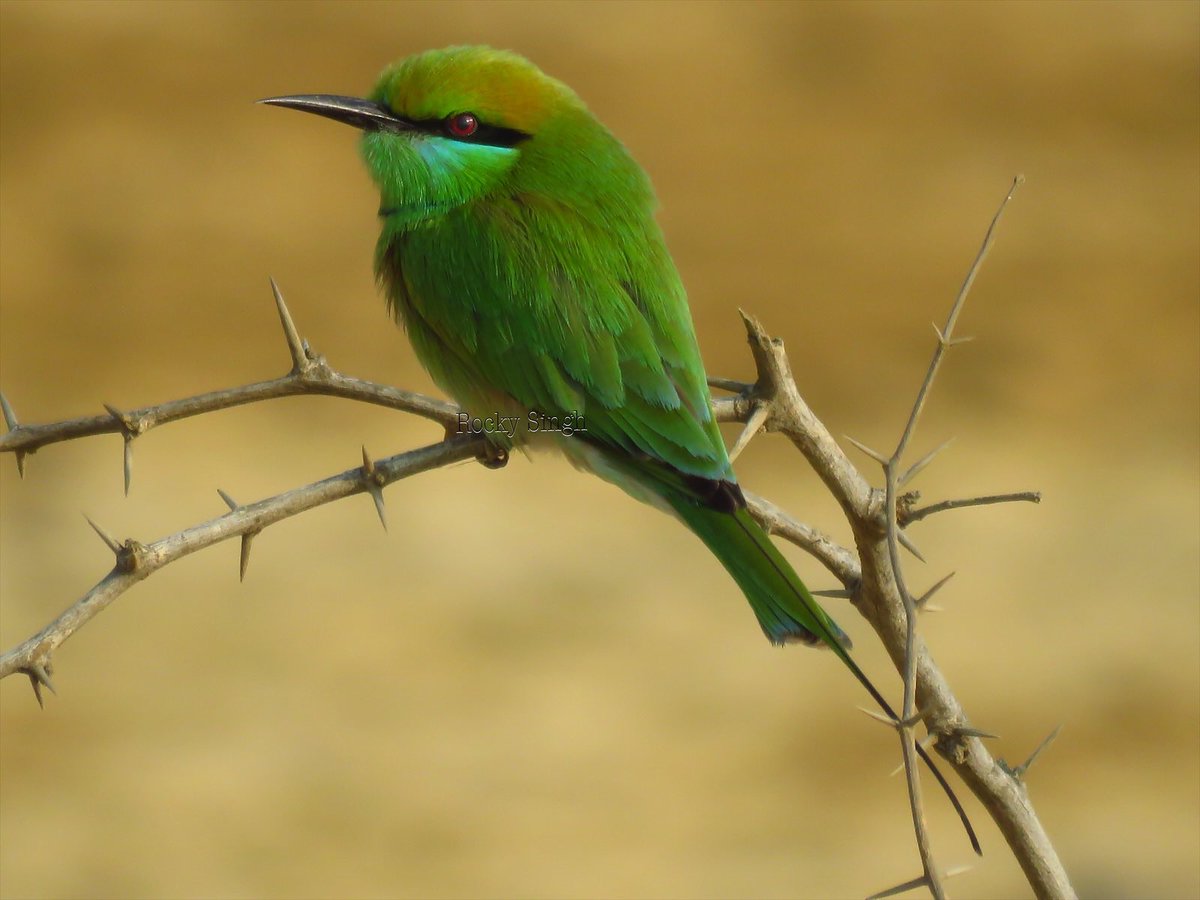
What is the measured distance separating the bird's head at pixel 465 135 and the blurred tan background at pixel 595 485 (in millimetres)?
2090

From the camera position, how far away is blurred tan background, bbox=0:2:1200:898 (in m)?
3.68

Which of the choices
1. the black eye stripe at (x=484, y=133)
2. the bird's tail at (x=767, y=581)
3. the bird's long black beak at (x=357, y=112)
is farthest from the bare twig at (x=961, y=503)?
A: the bird's long black beak at (x=357, y=112)

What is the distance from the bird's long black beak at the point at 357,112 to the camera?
1.83 metres

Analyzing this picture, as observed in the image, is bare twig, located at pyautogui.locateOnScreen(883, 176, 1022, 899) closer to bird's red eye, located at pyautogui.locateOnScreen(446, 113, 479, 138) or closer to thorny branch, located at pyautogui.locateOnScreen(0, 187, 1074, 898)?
thorny branch, located at pyautogui.locateOnScreen(0, 187, 1074, 898)

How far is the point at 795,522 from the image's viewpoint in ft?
4.75

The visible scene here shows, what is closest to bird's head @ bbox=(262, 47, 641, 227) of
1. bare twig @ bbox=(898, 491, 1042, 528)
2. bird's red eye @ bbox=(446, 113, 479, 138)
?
bird's red eye @ bbox=(446, 113, 479, 138)

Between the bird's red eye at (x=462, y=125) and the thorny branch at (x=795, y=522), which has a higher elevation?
the bird's red eye at (x=462, y=125)

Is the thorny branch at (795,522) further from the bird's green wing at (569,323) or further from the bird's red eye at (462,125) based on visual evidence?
the bird's red eye at (462,125)

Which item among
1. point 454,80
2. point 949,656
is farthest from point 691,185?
point 454,80

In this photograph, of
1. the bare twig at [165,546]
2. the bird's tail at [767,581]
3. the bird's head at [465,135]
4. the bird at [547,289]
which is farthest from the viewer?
the bird's head at [465,135]

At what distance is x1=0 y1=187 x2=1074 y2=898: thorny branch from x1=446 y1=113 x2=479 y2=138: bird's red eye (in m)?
0.46

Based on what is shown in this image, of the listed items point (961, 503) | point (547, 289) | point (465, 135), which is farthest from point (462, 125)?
point (961, 503)

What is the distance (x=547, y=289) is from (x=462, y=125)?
0.30 meters

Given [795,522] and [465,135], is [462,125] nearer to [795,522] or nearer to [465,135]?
[465,135]
